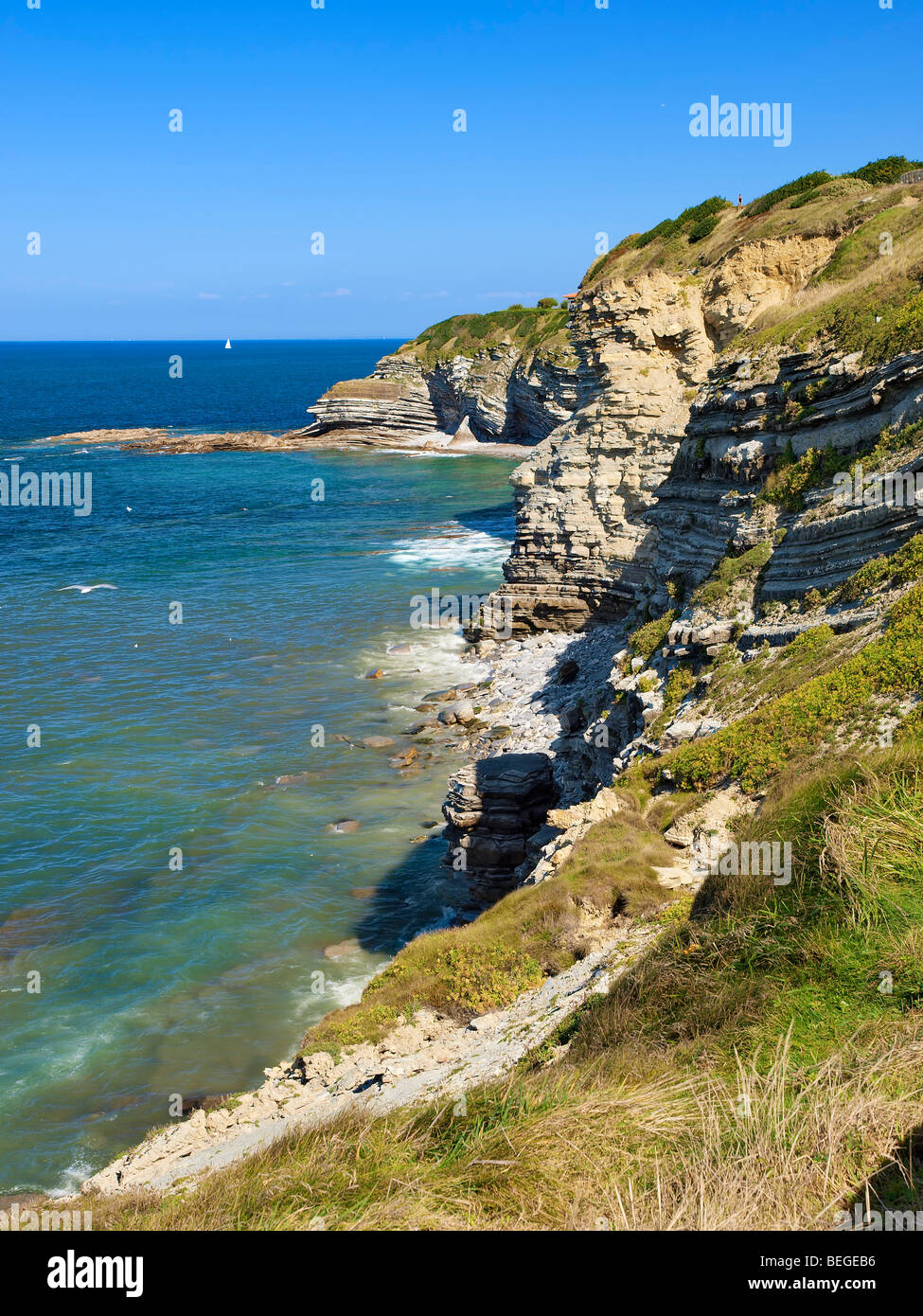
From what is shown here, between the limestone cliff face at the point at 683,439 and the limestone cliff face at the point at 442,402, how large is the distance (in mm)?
45334

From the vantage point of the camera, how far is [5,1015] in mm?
19766

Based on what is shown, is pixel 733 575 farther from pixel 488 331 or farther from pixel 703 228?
pixel 488 331

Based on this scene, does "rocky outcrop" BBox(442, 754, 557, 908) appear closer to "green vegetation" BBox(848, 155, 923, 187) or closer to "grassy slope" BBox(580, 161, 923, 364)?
"grassy slope" BBox(580, 161, 923, 364)

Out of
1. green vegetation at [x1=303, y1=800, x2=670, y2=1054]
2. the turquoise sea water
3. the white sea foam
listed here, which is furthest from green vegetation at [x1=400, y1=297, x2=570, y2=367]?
green vegetation at [x1=303, y1=800, x2=670, y2=1054]

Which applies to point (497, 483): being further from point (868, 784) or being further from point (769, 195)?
point (868, 784)

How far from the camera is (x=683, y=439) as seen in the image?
86.3ft

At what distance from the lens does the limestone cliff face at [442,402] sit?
307 feet

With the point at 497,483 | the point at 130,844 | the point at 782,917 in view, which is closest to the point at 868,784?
the point at 782,917

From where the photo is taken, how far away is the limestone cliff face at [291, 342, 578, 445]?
307ft

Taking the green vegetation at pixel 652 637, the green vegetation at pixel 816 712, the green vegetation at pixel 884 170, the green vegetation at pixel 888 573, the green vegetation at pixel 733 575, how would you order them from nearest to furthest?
the green vegetation at pixel 816 712 → the green vegetation at pixel 888 573 → the green vegetation at pixel 733 575 → the green vegetation at pixel 652 637 → the green vegetation at pixel 884 170

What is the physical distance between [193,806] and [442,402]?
280 feet

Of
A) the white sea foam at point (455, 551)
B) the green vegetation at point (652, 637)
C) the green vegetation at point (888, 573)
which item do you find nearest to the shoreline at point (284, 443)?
the white sea foam at point (455, 551)

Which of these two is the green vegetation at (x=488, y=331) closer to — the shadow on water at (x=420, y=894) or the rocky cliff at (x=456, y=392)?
the rocky cliff at (x=456, y=392)

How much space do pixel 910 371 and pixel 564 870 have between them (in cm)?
1173
